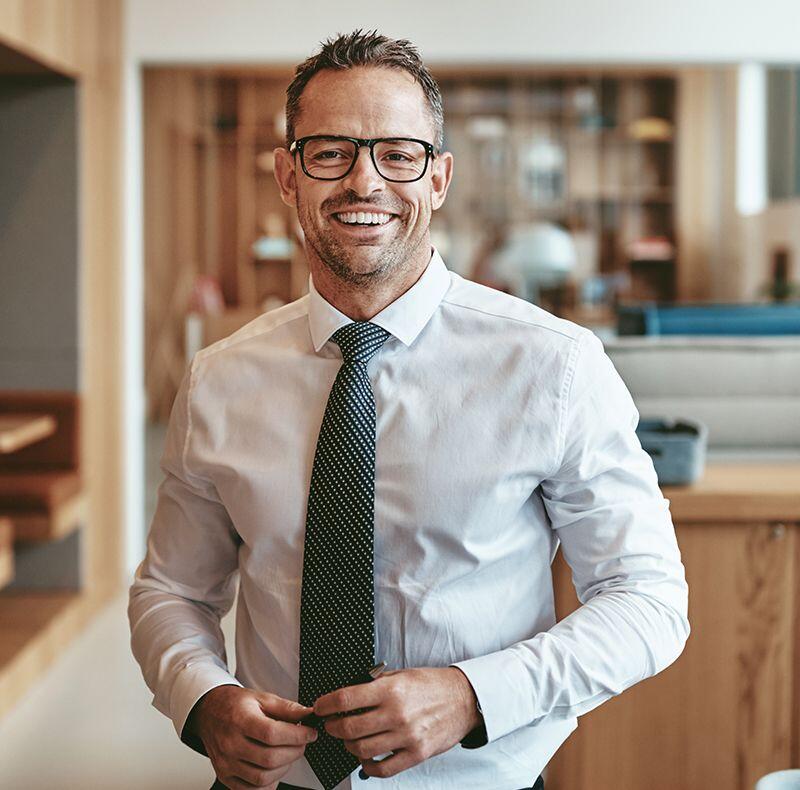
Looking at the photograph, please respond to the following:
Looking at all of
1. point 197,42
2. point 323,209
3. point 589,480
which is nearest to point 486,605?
point 589,480

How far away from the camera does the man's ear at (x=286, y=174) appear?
139cm

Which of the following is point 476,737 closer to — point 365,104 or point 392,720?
point 392,720

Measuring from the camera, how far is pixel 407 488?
1.33m

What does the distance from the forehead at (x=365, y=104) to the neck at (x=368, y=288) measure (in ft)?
0.53

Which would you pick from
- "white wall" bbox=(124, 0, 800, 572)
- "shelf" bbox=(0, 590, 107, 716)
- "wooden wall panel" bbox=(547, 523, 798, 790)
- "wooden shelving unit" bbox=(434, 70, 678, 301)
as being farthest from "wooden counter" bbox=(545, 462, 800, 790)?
"wooden shelving unit" bbox=(434, 70, 678, 301)

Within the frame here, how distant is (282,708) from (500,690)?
234 mm

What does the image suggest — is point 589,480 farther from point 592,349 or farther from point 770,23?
point 770,23

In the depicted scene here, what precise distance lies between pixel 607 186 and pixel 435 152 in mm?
9452

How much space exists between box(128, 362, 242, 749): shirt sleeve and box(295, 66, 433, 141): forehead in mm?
381

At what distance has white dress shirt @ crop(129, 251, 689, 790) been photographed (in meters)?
1.29

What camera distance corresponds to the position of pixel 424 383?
1.37 metres

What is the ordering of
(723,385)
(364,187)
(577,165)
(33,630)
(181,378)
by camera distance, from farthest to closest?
(577,165) < (181,378) < (33,630) < (723,385) < (364,187)

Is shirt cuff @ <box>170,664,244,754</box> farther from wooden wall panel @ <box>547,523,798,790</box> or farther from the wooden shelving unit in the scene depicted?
the wooden shelving unit

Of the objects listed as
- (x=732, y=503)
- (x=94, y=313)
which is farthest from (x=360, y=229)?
(x=94, y=313)
